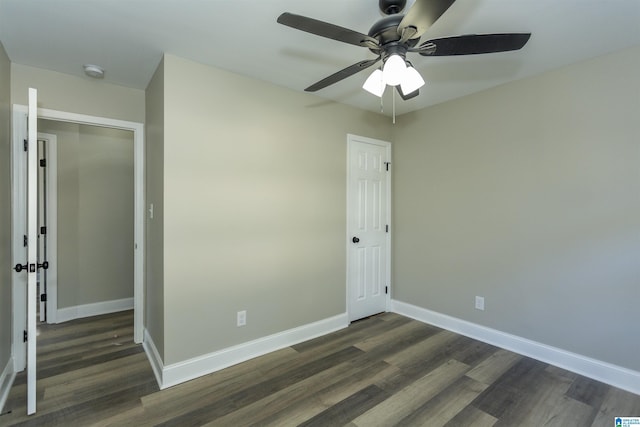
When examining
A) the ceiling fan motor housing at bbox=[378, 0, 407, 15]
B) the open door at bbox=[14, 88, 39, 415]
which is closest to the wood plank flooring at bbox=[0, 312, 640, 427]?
the open door at bbox=[14, 88, 39, 415]

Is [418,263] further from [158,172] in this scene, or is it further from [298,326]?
[158,172]

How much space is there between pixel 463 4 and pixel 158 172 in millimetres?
2396

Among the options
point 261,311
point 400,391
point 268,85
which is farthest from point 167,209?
point 400,391

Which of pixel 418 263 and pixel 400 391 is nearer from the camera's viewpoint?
pixel 400 391

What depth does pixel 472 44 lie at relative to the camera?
4.78ft

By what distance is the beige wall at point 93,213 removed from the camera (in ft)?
11.5

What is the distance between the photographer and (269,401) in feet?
6.78

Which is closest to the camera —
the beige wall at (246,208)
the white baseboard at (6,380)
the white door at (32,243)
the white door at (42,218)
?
the white door at (32,243)

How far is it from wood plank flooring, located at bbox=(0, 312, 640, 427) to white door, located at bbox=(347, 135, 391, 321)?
Result: 0.73 meters

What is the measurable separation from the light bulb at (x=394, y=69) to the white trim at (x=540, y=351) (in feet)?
8.67

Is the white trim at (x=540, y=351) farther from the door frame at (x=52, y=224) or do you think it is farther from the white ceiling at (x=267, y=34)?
the door frame at (x=52, y=224)

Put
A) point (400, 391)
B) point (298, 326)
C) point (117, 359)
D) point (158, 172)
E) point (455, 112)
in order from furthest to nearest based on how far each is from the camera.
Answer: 1. point (455, 112)
2. point (298, 326)
3. point (117, 359)
4. point (158, 172)
5. point (400, 391)

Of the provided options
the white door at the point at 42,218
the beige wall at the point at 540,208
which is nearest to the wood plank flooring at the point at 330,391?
the beige wall at the point at 540,208

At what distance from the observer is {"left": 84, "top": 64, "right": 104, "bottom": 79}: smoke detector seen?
7.84 ft
